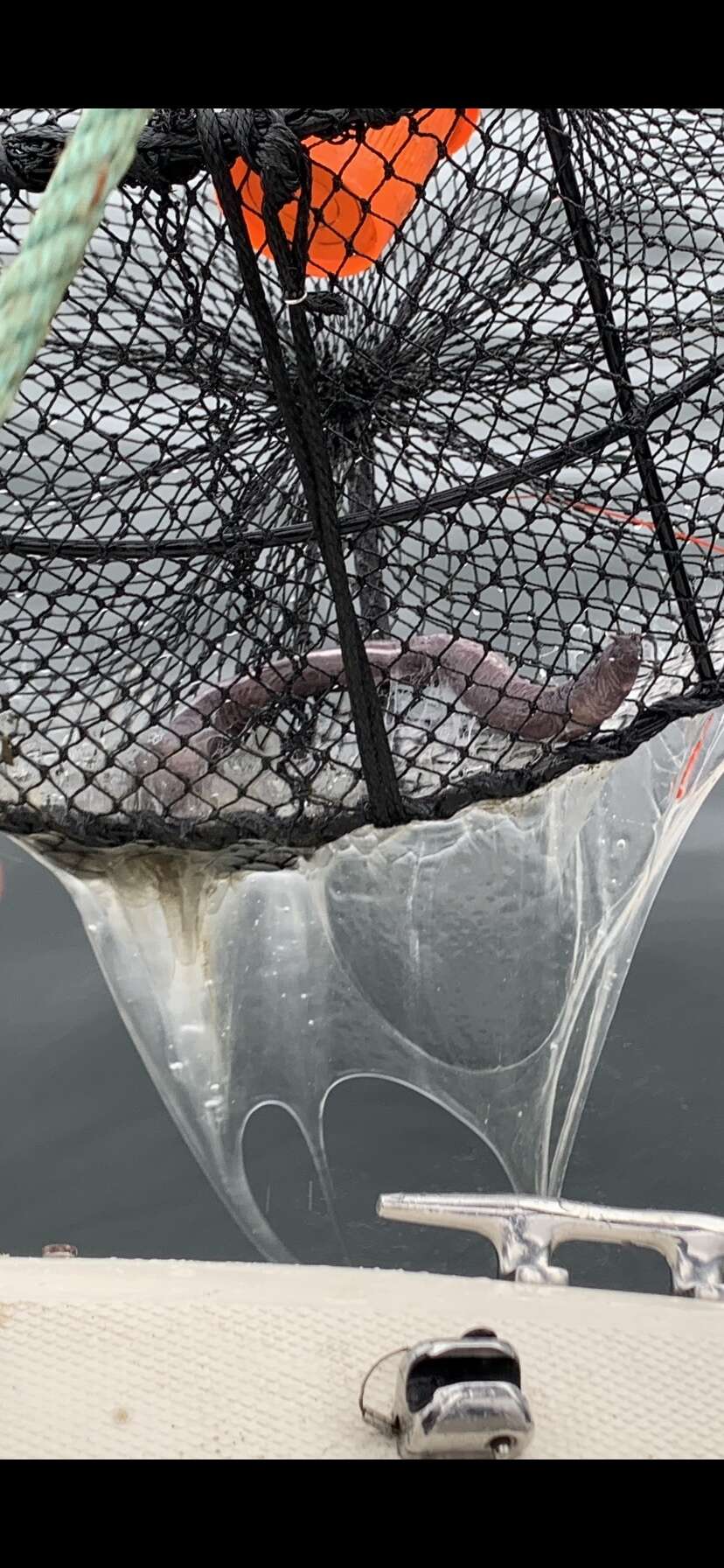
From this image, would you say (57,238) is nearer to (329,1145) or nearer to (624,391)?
(624,391)

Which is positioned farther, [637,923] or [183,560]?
[637,923]

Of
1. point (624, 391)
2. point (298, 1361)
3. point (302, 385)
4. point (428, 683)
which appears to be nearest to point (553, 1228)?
point (298, 1361)

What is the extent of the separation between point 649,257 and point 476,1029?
2.22 m

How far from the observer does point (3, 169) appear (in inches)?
49.8

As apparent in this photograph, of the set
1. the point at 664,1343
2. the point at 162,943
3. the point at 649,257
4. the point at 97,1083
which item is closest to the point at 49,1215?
the point at 97,1083

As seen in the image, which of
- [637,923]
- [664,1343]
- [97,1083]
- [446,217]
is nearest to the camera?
[664,1343]

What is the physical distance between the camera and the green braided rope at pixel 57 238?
709 millimetres

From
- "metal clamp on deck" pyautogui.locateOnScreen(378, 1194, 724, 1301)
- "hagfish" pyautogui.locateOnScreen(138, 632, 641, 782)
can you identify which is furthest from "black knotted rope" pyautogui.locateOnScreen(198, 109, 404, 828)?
"metal clamp on deck" pyautogui.locateOnScreen(378, 1194, 724, 1301)

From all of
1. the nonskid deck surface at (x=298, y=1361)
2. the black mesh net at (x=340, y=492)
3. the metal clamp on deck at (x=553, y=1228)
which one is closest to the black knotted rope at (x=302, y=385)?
the black mesh net at (x=340, y=492)

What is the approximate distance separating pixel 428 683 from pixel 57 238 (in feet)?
3.27

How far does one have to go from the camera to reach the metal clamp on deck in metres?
1.27

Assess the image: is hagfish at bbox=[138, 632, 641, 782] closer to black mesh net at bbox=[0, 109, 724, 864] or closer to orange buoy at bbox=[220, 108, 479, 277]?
black mesh net at bbox=[0, 109, 724, 864]

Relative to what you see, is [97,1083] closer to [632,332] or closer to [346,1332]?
[346,1332]

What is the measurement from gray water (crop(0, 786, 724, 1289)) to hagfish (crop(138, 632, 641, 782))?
0.79 metres
